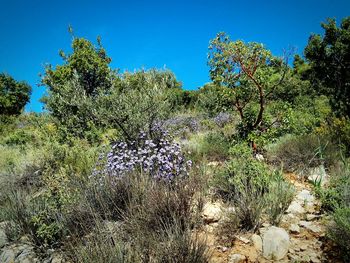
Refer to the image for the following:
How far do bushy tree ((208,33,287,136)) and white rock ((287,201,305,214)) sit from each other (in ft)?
8.75

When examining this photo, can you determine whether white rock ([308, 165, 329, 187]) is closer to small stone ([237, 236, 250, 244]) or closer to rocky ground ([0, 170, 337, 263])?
rocky ground ([0, 170, 337, 263])

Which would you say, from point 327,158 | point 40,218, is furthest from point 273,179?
point 40,218

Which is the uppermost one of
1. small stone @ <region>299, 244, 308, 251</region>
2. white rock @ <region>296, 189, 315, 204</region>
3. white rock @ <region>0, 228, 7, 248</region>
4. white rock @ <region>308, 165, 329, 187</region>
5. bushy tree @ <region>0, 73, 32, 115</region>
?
bushy tree @ <region>0, 73, 32, 115</region>

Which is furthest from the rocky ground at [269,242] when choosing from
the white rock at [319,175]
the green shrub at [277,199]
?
the white rock at [319,175]

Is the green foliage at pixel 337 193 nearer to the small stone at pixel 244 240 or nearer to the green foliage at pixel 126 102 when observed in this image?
the small stone at pixel 244 240

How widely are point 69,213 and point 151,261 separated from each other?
1.80m

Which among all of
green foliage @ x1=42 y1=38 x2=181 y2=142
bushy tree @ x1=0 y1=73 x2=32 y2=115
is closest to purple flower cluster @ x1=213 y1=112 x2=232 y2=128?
green foliage @ x1=42 y1=38 x2=181 y2=142

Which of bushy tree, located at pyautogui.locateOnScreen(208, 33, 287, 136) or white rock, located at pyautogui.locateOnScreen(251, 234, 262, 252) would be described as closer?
white rock, located at pyautogui.locateOnScreen(251, 234, 262, 252)

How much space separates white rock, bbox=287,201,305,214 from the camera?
4266mm

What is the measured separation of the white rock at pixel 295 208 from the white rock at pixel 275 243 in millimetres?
672

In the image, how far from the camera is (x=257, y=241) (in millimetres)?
3646

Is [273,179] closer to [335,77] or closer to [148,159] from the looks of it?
[148,159]

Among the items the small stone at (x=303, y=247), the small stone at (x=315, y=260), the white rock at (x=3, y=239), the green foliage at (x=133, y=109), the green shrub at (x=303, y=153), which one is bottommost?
the small stone at (x=315, y=260)

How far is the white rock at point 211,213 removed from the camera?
420 centimetres
